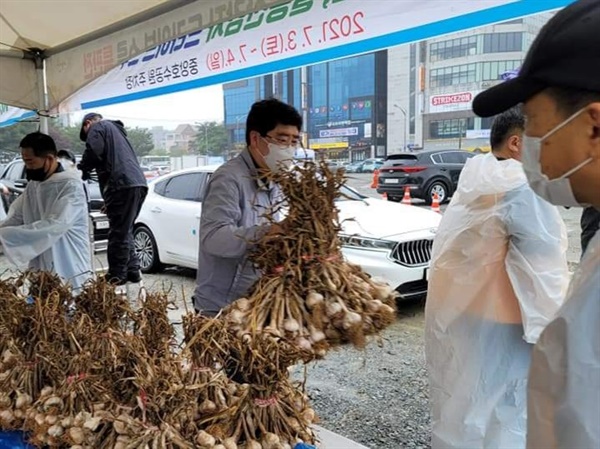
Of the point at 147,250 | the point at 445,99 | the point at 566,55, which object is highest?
the point at 445,99

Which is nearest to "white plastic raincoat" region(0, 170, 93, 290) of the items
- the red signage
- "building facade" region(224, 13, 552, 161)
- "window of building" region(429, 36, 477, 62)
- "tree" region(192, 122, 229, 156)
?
"tree" region(192, 122, 229, 156)

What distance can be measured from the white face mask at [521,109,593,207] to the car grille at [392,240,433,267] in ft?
9.97

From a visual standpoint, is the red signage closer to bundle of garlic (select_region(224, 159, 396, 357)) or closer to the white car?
the white car

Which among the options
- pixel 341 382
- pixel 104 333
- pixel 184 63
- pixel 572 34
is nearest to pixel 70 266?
pixel 184 63

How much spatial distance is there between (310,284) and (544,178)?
68 centimetres

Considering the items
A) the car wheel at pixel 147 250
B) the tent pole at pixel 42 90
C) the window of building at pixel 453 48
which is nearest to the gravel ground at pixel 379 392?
the tent pole at pixel 42 90

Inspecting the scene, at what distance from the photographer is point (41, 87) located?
3.53m

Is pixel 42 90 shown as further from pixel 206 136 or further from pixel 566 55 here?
pixel 206 136

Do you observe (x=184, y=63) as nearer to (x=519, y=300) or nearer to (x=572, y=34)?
(x=519, y=300)

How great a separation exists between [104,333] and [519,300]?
149 cm

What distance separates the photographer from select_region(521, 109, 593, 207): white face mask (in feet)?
2.81

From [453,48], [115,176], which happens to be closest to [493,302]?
[115,176]

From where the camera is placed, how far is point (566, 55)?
744 mm

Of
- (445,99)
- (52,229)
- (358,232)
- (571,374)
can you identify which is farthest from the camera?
(445,99)
